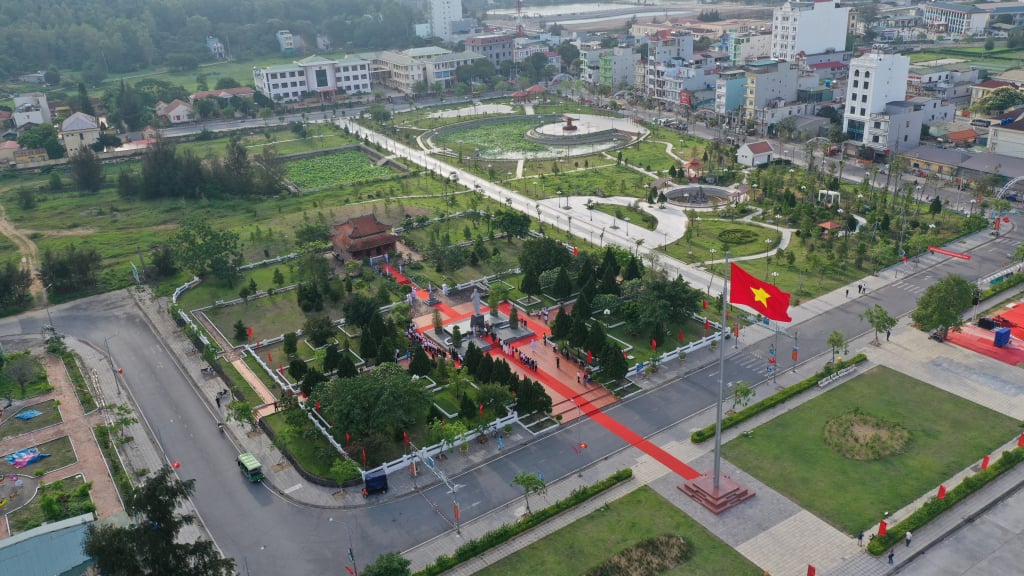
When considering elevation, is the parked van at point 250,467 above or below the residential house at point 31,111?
below

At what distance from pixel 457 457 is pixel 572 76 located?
124 meters

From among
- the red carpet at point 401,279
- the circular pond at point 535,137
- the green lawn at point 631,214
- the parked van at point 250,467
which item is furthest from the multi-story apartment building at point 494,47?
the parked van at point 250,467

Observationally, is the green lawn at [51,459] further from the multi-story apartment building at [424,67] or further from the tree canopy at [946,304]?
the multi-story apartment building at [424,67]

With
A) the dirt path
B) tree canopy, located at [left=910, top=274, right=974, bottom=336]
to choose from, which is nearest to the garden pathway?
the dirt path

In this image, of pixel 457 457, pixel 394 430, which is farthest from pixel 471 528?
pixel 394 430

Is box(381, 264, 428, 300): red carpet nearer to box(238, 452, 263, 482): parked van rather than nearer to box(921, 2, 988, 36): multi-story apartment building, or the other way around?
box(238, 452, 263, 482): parked van

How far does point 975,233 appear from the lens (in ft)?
228

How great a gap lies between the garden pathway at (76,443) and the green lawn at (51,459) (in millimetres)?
283

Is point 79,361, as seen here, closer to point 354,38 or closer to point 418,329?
point 418,329

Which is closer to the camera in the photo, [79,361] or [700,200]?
[79,361]

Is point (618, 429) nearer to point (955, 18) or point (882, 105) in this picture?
point (882, 105)

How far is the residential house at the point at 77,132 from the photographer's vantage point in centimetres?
11125

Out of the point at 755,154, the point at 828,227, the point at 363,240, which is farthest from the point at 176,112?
the point at 828,227

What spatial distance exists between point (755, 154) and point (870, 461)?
5727 centimetres
